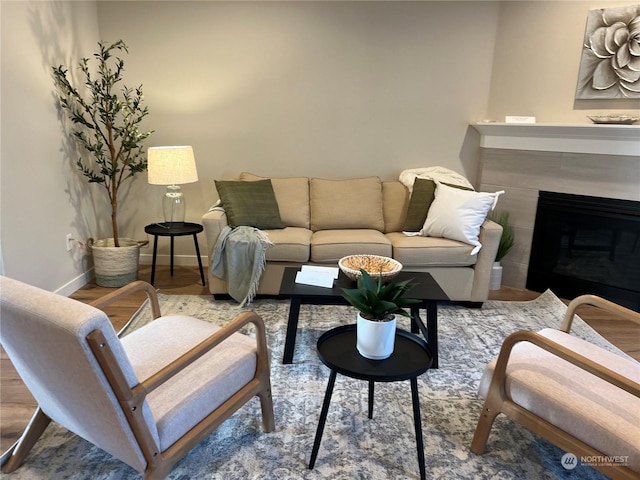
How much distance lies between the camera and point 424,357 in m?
1.68

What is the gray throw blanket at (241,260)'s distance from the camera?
313 cm

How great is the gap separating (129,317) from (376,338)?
2043 millimetres

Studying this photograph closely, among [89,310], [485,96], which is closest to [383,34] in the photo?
[485,96]

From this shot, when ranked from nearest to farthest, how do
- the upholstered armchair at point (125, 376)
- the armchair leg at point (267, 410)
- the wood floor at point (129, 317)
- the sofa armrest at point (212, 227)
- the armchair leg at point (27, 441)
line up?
the upholstered armchair at point (125, 376) < the armchair leg at point (27, 441) < the armchair leg at point (267, 410) < the wood floor at point (129, 317) < the sofa armrest at point (212, 227)

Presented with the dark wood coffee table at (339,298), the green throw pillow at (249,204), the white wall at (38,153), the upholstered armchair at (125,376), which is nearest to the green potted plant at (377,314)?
the upholstered armchair at (125,376)

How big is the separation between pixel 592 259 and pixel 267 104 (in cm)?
300

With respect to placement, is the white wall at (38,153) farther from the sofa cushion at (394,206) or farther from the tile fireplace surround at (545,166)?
the tile fireplace surround at (545,166)

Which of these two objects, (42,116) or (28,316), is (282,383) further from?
(42,116)


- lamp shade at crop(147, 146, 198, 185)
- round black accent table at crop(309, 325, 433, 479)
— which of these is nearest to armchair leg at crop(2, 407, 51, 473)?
round black accent table at crop(309, 325, 433, 479)

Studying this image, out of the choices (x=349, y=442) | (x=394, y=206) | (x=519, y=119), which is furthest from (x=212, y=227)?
(x=519, y=119)

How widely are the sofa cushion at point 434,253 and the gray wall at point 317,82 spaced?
3.52ft

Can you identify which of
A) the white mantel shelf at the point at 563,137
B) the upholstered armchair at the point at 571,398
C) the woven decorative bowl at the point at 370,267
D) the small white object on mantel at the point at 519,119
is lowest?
the upholstered armchair at the point at 571,398

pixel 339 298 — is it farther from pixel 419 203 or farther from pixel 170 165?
pixel 170 165

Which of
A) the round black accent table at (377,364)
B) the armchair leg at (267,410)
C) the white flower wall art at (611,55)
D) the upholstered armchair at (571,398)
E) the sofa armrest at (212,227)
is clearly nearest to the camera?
the upholstered armchair at (571,398)
